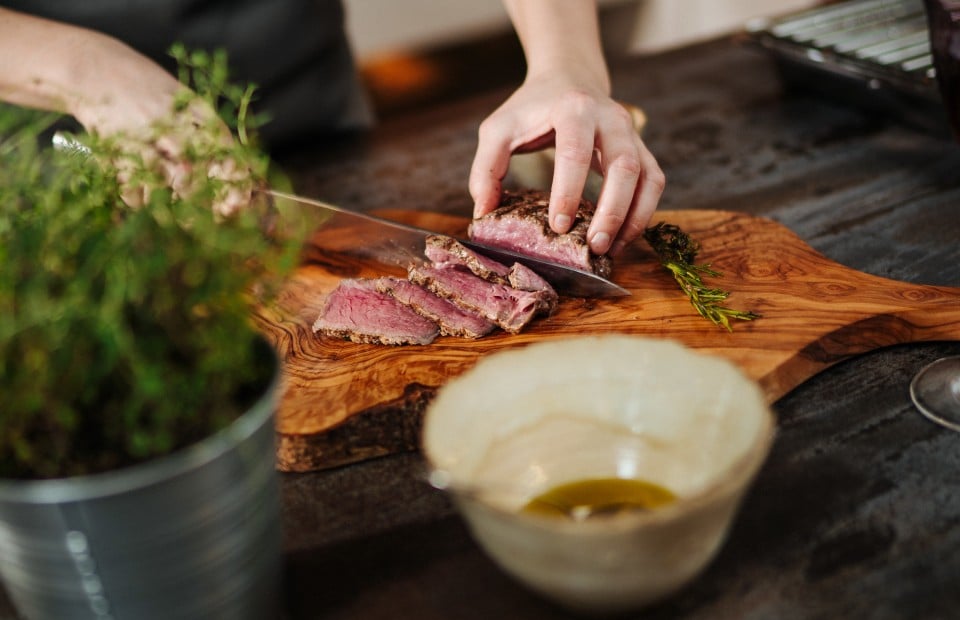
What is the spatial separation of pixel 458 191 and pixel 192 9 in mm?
995

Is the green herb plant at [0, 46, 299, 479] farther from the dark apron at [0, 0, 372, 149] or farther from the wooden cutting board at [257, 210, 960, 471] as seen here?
the dark apron at [0, 0, 372, 149]

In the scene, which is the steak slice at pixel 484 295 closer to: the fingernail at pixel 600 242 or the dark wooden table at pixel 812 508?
the fingernail at pixel 600 242

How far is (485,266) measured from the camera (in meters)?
1.88

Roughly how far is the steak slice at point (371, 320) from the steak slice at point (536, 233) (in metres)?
0.29

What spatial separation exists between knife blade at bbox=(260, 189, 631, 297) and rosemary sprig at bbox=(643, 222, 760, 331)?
0.13 metres

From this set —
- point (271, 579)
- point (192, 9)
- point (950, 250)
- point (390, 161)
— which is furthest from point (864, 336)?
point (192, 9)

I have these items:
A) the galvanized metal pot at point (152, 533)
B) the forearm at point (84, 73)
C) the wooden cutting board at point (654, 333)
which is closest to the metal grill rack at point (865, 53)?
the wooden cutting board at point (654, 333)

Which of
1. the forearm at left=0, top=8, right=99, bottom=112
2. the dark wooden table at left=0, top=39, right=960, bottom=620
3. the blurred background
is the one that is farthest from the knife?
the blurred background

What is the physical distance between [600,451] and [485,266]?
758mm

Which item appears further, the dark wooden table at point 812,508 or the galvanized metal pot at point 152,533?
the dark wooden table at point 812,508

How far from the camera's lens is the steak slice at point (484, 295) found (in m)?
1.74

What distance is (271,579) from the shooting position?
1.10 m

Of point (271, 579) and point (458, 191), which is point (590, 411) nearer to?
point (271, 579)

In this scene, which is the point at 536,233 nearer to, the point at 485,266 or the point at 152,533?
the point at 485,266
